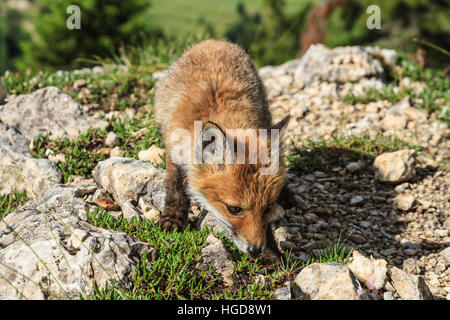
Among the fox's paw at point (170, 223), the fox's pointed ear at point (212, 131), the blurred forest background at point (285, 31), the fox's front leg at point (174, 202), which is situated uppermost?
the blurred forest background at point (285, 31)

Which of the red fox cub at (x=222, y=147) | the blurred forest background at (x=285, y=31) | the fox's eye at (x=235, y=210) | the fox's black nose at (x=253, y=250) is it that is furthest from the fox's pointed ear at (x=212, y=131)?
the blurred forest background at (x=285, y=31)

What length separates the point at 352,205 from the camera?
5.41 meters

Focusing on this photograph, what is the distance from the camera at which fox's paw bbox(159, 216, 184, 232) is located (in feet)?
14.2

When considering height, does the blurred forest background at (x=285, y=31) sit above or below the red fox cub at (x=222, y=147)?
above

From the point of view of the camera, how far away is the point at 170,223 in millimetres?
4371

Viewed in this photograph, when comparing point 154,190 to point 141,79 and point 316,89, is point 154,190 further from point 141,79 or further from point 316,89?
point 316,89

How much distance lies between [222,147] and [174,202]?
41.6 inches

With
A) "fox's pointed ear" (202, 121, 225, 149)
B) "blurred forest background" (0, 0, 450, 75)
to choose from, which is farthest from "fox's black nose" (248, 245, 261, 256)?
"blurred forest background" (0, 0, 450, 75)

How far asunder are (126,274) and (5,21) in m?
85.4

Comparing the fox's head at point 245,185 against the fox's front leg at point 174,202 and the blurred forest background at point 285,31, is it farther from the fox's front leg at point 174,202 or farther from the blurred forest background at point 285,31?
the blurred forest background at point 285,31

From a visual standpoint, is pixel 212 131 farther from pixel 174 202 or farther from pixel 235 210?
pixel 174 202

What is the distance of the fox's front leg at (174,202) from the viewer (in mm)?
4395

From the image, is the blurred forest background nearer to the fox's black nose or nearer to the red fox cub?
the red fox cub

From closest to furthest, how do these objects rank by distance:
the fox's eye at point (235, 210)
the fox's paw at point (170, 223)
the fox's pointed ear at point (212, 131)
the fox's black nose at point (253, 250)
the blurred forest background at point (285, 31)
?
the fox's pointed ear at point (212, 131), the fox's black nose at point (253, 250), the fox's eye at point (235, 210), the fox's paw at point (170, 223), the blurred forest background at point (285, 31)
